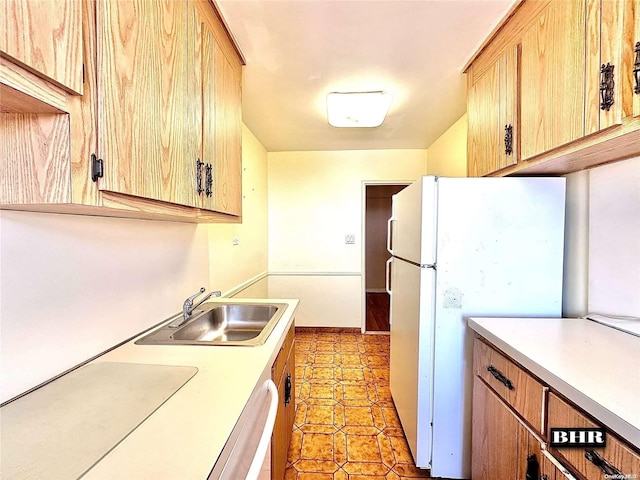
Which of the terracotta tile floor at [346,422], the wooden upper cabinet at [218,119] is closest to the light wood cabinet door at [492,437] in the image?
the terracotta tile floor at [346,422]

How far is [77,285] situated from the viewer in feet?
3.02

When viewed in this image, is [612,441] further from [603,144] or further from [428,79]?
[428,79]

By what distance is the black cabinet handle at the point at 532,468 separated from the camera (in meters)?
0.89

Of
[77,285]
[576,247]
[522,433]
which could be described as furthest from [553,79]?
[77,285]

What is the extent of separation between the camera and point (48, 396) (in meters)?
0.76

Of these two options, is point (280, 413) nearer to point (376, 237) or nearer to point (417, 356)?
point (417, 356)

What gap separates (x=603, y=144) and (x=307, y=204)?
2888 millimetres

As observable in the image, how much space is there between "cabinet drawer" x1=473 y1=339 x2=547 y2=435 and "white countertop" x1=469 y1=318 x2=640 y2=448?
0.05m

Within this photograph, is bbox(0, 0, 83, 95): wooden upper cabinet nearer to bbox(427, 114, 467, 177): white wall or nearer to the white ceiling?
the white ceiling

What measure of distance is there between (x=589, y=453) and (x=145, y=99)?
4.97 feet

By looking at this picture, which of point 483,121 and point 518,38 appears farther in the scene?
point 483,121

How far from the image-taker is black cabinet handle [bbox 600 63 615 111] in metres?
0.85

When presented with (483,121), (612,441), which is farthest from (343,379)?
(483,121)

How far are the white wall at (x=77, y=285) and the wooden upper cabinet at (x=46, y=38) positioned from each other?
425mm
